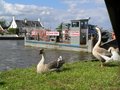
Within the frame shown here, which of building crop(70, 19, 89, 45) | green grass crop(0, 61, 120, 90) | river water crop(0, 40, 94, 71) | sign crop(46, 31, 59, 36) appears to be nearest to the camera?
green grass crop(0, 61, 120, 90)

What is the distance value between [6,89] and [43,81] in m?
1.40

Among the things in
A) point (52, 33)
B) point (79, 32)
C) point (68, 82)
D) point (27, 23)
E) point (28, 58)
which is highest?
point (27, 23)

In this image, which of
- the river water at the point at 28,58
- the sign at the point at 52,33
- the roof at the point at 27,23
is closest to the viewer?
the river water at the point at 28,58

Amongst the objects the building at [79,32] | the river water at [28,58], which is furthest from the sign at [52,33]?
the river water at [28,58]

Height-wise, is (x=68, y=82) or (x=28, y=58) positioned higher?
(x=68, y=82)

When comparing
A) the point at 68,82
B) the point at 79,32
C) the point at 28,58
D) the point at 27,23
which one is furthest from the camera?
the point at 27,23

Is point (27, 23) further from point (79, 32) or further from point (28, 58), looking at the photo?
point (28, 58)

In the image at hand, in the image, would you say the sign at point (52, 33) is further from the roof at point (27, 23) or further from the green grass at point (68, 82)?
the roof at point (27, 23)

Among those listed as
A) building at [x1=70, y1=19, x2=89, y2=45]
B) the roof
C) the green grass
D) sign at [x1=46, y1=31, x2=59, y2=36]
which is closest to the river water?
building at [x1=70, y1=19, x2=89, y2=45]

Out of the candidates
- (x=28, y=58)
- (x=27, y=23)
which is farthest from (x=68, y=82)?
(x=27, y=23)

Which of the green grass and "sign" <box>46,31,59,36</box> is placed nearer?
the green grass

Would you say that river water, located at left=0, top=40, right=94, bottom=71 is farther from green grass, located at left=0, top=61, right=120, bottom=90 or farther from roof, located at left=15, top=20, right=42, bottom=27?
roof, located at left=15, top=20, right=42, bottom=27

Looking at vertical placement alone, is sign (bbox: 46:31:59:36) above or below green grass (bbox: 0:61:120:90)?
above

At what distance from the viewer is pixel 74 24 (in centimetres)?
4597
